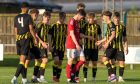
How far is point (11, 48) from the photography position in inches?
1887

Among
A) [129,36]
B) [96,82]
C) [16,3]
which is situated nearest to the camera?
[96,82]

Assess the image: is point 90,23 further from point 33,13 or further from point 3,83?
point 3,83

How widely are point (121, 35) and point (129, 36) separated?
2565 centimetres

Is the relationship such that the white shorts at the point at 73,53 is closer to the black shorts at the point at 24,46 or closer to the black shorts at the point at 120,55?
the black shorts at the point at 24,46

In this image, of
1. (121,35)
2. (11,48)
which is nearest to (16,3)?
(11,48)

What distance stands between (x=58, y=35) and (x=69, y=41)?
1.49 meters

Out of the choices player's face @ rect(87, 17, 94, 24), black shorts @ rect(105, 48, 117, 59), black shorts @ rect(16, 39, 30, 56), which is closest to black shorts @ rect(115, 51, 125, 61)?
black shorts @ rect(105, 48, 117, 59)

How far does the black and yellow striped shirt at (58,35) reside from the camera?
71.0ft

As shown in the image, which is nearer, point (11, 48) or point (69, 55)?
point (69, 55)

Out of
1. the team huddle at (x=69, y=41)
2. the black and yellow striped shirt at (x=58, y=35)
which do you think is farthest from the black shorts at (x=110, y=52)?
the black and yellow striped shirt at (x=58, y=35)

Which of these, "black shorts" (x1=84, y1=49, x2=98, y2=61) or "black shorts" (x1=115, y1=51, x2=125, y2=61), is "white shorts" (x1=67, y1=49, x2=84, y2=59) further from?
"black shorts" (x1=115, y1=51, x2=125, y2=61)

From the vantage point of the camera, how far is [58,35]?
2172cm

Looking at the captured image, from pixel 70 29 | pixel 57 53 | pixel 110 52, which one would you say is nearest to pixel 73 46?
pixel 70 29

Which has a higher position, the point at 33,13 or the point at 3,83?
the point at 33,13
